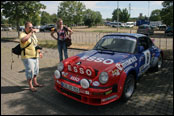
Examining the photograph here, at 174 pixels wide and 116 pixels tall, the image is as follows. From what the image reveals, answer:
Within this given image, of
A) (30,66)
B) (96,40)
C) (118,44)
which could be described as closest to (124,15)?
Result: (96,40)

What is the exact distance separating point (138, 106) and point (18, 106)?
9.68 feet

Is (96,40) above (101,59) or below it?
above

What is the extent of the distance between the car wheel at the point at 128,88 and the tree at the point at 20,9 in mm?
17619

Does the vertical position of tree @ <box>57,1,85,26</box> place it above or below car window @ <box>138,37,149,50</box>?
above

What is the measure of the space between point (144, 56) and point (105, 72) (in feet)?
6.51

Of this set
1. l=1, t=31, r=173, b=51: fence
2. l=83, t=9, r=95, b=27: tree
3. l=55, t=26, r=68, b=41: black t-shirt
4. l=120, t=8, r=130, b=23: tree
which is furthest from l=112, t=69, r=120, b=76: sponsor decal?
l=120, t=8, r=130, b=23: tree

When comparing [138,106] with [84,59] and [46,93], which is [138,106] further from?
[46,93]

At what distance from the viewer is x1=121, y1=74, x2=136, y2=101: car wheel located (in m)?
3.82

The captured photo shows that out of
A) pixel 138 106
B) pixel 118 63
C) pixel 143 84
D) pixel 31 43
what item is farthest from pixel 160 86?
pixel 31 43

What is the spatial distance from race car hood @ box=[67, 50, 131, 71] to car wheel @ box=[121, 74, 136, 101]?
21.1 inches

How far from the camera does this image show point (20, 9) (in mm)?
18406

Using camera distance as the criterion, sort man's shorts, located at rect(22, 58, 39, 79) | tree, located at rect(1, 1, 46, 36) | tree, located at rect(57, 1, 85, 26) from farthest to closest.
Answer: tree, located at rect(57, 1, 85, 26) → tree, located at rect(1, 1, 46, 36) → man's shorts, located at rect(22, 58, 39, 79)

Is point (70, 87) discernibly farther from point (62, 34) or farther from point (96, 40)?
point (96, 40)

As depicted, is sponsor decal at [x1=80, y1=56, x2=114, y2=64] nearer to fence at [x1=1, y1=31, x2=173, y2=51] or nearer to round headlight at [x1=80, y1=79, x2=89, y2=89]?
round headlight at [x1=80, y1=79, x2=89, y2=89]
